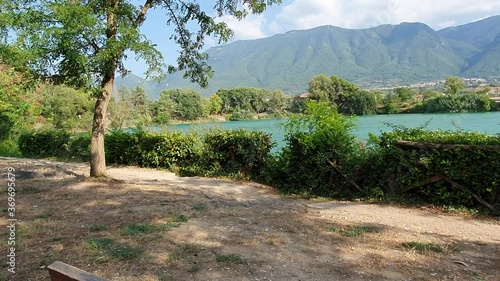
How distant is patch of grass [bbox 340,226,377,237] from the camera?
16.4 feet

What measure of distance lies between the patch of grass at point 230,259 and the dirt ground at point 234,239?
0.04 feet

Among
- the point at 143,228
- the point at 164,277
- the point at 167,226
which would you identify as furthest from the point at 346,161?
the point at 164,277

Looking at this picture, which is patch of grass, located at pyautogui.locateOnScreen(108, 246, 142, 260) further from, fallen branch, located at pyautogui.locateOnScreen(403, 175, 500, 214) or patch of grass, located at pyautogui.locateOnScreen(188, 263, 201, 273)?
fallen branch, located at pyautogui.locateOnScreen(403, 175, 500, 214)

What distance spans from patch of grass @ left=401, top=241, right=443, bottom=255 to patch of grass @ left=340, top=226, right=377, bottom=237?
64 cm

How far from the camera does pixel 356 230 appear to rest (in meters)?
5.26

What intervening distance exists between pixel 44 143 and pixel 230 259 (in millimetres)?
18167

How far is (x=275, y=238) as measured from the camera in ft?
15.2

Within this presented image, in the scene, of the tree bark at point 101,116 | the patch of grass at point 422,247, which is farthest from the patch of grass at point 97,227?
the tree bark at point 101,116

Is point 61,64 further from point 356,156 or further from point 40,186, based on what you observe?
point 356,156

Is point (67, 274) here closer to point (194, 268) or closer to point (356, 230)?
point (194, 268)

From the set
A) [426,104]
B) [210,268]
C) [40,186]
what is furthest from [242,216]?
[426,104]

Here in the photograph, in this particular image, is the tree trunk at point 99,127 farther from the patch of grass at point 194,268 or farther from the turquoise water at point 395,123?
the patch of grass at point 194,268

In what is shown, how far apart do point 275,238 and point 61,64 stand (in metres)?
6.18

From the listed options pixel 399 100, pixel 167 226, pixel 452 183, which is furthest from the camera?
pixel 399 100
